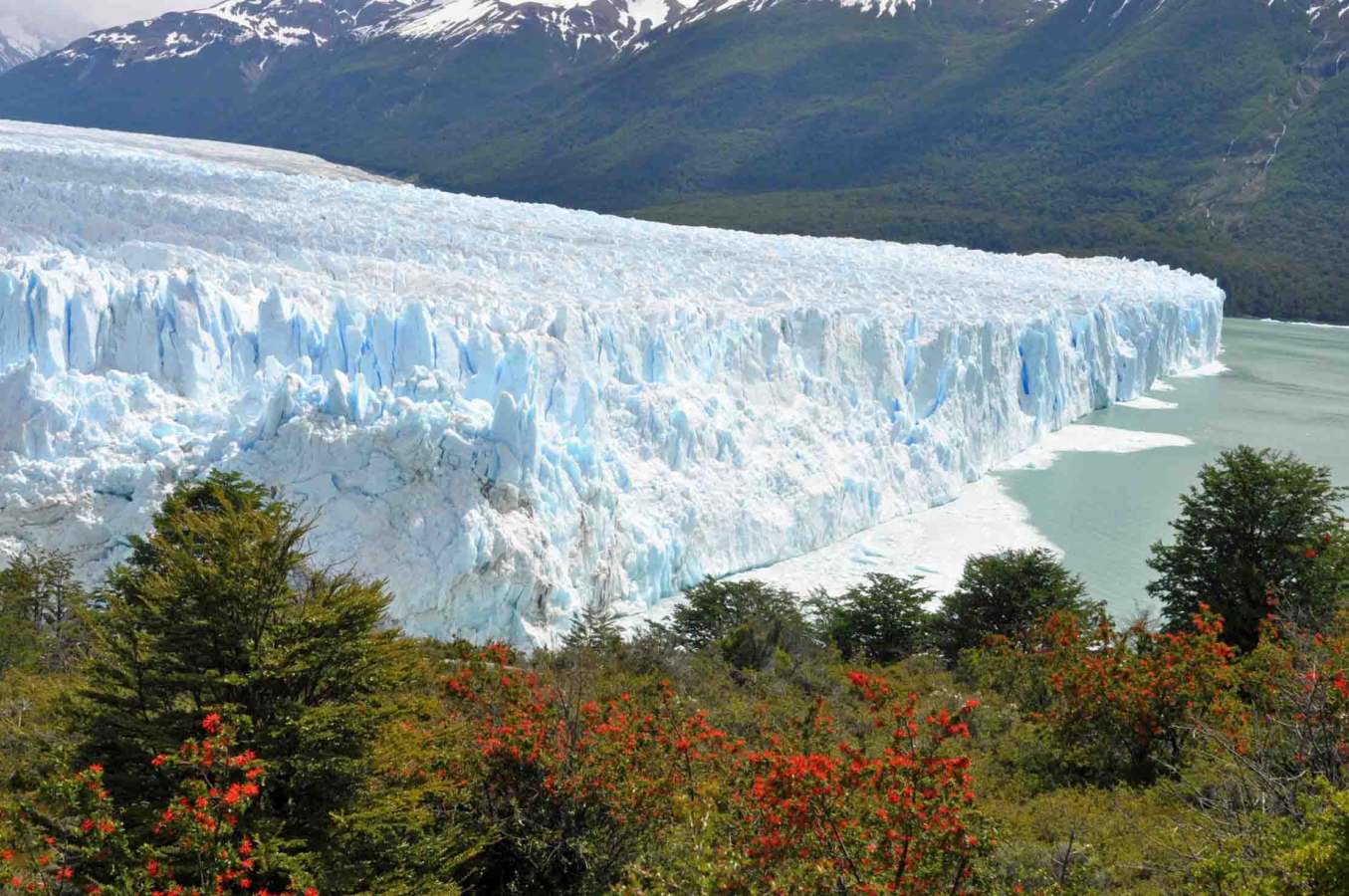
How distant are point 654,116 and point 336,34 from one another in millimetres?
77148

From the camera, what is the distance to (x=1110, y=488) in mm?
17719

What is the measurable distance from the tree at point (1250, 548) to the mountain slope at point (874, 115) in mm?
41842

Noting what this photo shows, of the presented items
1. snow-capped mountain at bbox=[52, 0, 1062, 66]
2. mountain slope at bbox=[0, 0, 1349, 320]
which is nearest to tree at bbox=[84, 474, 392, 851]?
mountain slope at bbox=[0, 0, 1349, 320]

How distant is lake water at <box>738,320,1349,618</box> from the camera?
1362cm

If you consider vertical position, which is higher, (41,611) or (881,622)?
(41,611)

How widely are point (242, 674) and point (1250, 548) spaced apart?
9.21 metres

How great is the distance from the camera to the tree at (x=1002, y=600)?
10.8 meters

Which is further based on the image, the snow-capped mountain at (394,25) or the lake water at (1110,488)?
the snow-capped mountain at (394,25)

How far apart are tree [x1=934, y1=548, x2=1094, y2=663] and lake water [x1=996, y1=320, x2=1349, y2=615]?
125cm

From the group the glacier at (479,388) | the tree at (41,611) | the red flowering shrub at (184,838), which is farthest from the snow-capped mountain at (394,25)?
the red flowering shrub at (184,838)

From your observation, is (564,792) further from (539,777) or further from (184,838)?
(184,838)

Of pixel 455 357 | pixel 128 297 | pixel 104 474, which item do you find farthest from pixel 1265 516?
pixel 128 297

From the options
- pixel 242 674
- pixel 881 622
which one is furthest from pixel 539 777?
pixel 881 622

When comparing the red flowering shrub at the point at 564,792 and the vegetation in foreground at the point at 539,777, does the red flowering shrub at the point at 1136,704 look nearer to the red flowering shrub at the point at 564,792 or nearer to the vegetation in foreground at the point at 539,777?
the vegetation in foreground at the point at 539,777
